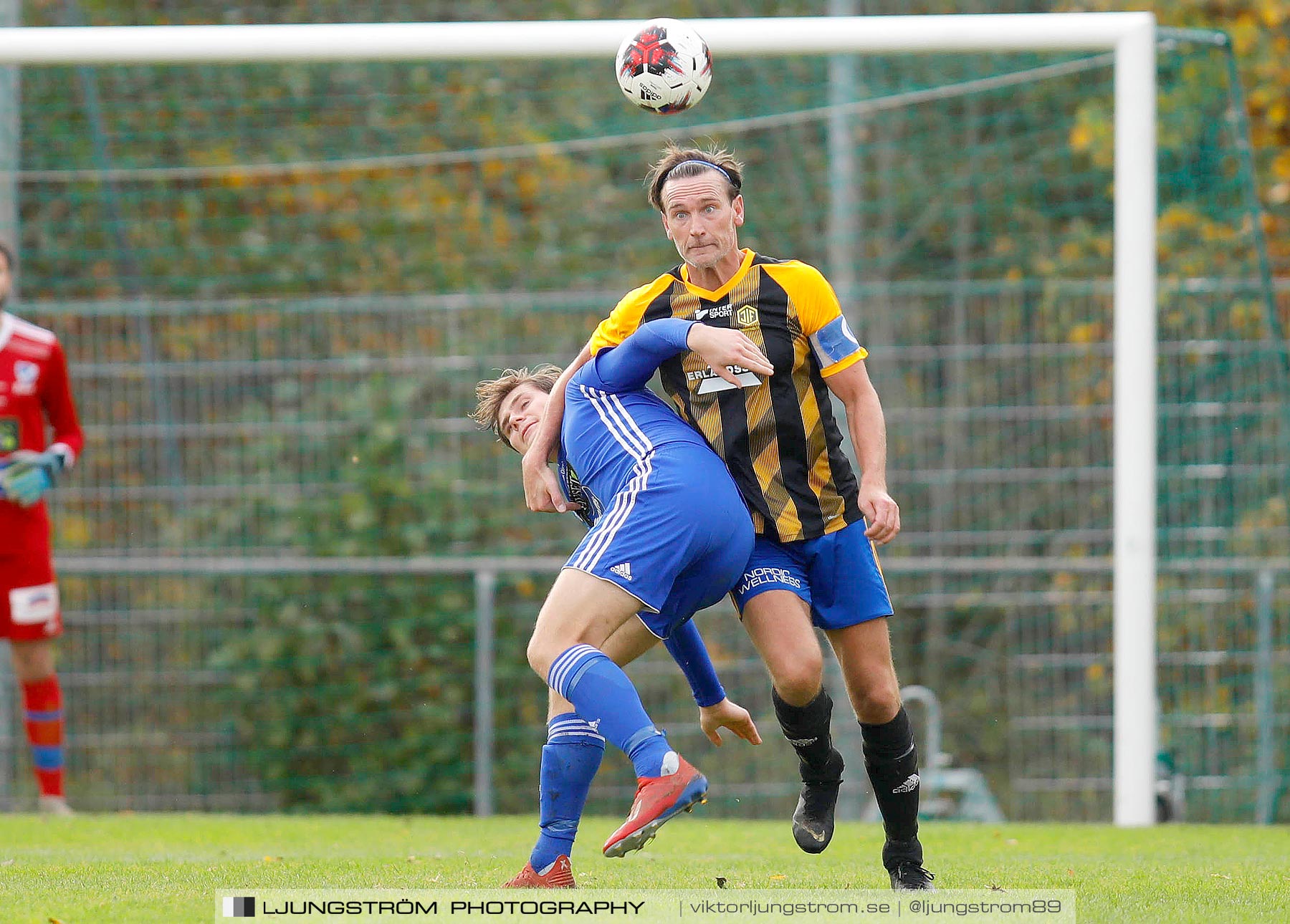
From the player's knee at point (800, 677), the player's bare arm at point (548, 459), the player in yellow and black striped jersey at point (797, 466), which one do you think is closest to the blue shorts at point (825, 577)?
the player in yellow and black striped jersey at point (797, 466)

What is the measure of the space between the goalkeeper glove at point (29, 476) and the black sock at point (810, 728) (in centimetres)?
396

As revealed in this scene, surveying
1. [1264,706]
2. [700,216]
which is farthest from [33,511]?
[1264,706]

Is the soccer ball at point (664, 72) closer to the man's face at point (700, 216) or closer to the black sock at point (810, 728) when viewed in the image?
the man's face at point (700, 216)

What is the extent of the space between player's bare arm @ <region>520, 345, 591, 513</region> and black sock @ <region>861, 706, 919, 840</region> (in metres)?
1.02

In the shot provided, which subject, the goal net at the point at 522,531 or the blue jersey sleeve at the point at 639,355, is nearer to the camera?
the blue jersey sleeve at the point at 639,355

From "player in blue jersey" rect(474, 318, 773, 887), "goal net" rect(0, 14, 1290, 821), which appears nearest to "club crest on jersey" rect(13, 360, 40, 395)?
"goal net" rect(0, 14, 1290, 821)

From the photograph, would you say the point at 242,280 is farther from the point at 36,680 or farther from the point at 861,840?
the point at 861,840

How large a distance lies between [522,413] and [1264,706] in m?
5.14

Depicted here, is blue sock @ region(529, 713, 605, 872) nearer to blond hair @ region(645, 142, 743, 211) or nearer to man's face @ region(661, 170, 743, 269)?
man's face @ region(661, 170, 743, 269)

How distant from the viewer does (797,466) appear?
4.39 meters

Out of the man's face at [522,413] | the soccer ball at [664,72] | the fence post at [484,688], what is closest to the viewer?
the man's face at [522,413]

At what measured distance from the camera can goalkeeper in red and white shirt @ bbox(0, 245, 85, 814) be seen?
23.4ft

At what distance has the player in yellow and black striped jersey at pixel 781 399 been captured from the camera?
4371 mm

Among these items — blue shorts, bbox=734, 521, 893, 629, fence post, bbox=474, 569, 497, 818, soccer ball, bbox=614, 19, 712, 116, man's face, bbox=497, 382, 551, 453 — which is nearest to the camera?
blue shorts, bbox=734, 521, 893, 629
